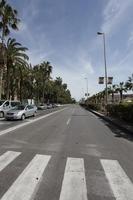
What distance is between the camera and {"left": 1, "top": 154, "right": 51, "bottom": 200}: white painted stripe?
16.6 ft

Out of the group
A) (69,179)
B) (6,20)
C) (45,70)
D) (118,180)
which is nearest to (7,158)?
(69,179)

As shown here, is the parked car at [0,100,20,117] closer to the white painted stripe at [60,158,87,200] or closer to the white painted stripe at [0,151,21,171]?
the white painted stripe at [0,151,21,171]

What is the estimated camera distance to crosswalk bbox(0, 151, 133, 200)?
518cm

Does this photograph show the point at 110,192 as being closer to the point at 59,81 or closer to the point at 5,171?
the point at 5,171

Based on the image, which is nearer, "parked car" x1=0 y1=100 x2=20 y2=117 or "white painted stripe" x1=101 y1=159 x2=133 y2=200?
"white painted stripe" x1=101 y1=159 x2=133 y2=200

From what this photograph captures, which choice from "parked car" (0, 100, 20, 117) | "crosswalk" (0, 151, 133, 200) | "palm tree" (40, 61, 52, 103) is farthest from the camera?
"palm tree" (40, 61, 52, 103)

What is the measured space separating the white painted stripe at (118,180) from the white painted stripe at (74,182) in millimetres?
605

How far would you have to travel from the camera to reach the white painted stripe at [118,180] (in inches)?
208

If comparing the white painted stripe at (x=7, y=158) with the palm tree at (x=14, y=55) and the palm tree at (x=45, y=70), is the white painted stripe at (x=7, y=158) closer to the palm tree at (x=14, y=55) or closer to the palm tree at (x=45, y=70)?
the palm tree at (x=14, y=55)

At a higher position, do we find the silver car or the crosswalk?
the silver car

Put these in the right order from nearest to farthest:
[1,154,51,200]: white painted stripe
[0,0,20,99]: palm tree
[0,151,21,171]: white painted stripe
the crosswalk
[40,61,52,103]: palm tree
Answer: [1,154,51,200]: white painted stripe < the crosswalk < [0,151,21,171]: white painted stripe < [0,0,20,99]: palm tree < [40,61,52,103]: palm tree

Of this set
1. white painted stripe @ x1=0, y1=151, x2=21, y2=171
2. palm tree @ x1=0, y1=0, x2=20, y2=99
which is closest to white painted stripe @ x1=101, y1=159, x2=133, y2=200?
white painted stripe @ x1=0, y1=151, x2=21, y2=171

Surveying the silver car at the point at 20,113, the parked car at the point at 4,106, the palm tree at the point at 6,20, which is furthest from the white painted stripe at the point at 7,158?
the palm tree at the point at 6,20

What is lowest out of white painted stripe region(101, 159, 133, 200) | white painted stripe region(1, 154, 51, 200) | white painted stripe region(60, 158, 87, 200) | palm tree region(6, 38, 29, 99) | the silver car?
white painted stripe region(101, 159, 133, 200)
